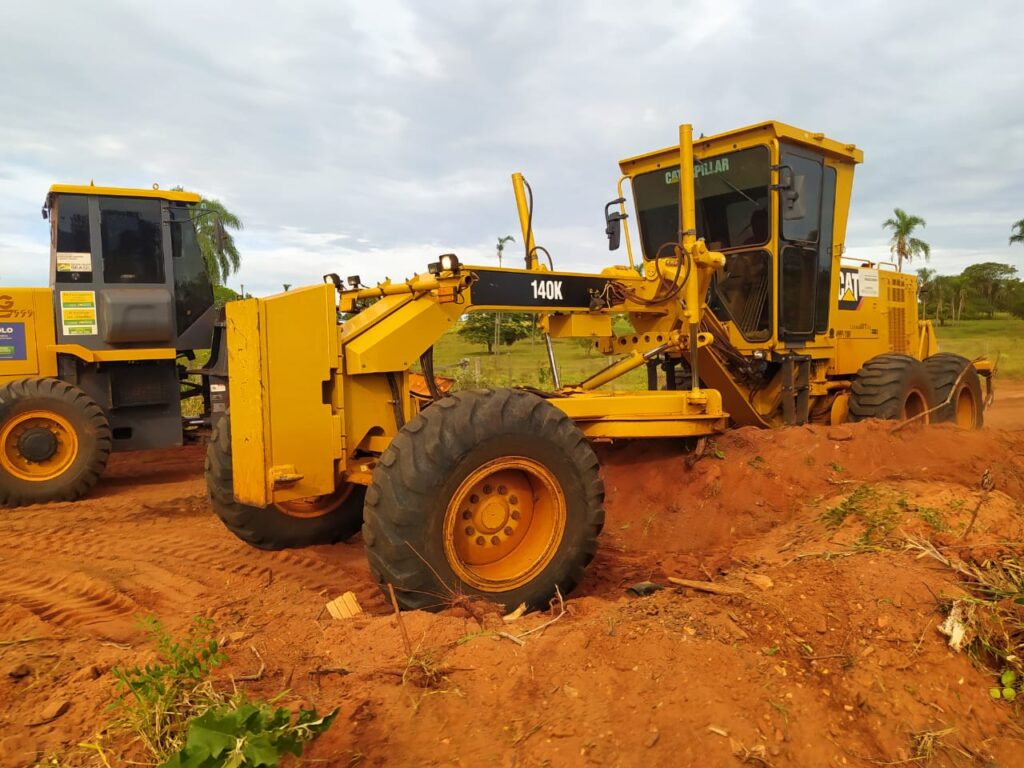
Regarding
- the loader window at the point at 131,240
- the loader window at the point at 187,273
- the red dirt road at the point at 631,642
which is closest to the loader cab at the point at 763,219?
the red dirt road at the point at 631,642

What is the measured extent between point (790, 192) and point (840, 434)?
2.07m

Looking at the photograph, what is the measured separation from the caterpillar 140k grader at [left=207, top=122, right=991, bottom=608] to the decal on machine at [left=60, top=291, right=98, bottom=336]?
14.1 ft

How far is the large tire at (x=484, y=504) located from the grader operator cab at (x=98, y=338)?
14.7 ft

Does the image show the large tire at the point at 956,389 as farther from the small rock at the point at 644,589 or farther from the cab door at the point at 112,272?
the cab door at the point at 112,272

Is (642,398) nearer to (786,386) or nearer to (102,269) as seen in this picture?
(786,386)

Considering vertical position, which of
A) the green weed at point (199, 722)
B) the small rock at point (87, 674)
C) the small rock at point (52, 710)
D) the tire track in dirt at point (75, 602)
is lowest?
the tire track in dirt at point (75, 602)

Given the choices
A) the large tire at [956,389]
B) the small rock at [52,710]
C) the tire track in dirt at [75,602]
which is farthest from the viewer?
the large tire at [956,389]

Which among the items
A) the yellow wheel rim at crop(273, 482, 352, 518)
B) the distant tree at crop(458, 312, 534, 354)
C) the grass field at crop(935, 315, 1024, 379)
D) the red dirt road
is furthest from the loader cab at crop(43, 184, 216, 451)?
the distant tree at crop(458, 312, 534, 354)

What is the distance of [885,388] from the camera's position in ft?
22.4

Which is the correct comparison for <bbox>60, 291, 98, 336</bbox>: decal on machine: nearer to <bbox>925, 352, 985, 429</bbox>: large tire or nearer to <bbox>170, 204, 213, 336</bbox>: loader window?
<bbox>170, 204, 213, 336</bbox>: loader window

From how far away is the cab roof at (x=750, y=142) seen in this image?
21.2 feet

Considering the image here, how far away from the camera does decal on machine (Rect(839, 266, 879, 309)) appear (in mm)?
7750

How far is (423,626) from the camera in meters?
3.18

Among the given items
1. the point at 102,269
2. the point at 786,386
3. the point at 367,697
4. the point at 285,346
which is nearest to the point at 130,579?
the point at 285,346
